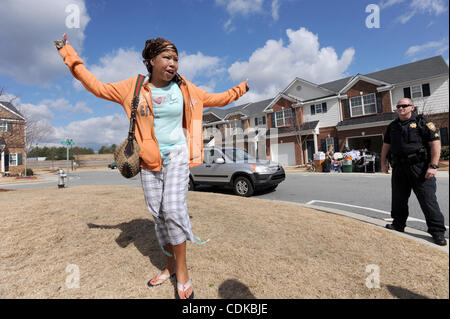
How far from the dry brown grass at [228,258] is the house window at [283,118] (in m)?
21.1

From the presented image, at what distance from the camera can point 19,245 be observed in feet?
8.76

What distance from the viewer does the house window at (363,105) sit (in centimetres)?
1894

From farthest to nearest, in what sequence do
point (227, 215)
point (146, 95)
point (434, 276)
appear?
point (227, 215)
point (146, 95)
point (434, 276)

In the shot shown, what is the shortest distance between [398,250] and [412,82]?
20.9 metres

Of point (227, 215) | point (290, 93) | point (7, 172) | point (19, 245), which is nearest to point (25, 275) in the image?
point (19, 245)

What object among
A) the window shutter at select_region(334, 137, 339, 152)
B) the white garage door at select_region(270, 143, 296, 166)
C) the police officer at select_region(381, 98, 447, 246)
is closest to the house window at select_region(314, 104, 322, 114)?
the window shutter at select_region(334, 137, 339, 152)

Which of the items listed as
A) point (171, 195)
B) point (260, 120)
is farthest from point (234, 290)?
point (260, 120)

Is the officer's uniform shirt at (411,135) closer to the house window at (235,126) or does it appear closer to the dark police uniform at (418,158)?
the dark police uniform at (418,158)

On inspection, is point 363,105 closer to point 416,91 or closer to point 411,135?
point 416,91

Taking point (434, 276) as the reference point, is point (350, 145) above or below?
above

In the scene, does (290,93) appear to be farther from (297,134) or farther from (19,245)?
(19,245)

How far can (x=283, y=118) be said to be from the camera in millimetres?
24234

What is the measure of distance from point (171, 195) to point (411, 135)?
2.97 m
